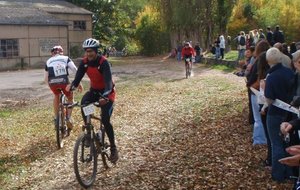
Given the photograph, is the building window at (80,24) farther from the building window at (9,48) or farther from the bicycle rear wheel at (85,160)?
the bicycle rear wheel at (85,160)

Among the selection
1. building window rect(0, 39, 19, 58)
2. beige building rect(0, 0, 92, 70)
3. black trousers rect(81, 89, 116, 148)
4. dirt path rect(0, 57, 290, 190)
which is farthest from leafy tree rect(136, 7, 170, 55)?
black trousers rect(81, 89, 116, 148)

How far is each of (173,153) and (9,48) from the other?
3015 centimetres

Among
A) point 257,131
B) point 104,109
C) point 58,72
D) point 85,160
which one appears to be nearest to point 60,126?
point 58,72

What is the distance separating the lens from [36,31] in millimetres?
37312

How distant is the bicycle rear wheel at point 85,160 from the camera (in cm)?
662

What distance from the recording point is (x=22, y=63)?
120 ft

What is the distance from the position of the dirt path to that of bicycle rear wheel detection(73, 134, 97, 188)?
19 cm

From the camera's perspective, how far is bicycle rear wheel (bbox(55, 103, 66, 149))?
909 centimetres

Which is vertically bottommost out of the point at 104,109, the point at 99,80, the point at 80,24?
the point at 104,109

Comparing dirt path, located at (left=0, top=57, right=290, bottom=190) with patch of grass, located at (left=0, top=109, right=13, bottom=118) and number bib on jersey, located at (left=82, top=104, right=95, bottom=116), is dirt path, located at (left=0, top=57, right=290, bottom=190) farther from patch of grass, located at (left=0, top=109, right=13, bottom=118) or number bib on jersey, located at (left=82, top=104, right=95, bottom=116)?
patch of grass, located at (left=0, top=109, right=13, bottom=118)

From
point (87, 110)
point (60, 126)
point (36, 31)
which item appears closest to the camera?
point (87, 110)

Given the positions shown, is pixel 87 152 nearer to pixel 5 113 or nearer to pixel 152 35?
pixel 5 113

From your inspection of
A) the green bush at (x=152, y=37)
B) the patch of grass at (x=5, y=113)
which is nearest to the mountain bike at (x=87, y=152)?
the patch of grass at (x=5, y=113)

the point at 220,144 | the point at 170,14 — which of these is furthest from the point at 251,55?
the point at 170,14
